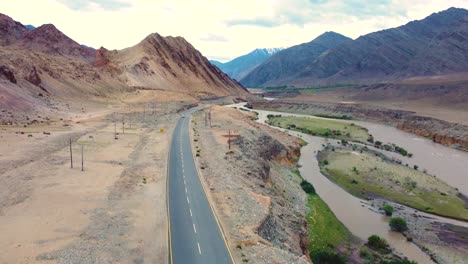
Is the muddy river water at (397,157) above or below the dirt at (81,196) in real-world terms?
below

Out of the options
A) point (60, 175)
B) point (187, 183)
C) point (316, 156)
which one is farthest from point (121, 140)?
point (316, 156)

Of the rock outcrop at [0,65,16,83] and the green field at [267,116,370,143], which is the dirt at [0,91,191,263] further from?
the green field at [267,116,370,143]

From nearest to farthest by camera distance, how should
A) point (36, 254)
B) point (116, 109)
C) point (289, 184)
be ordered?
point (36, 254)
point (289, 184)
point (116, 109)

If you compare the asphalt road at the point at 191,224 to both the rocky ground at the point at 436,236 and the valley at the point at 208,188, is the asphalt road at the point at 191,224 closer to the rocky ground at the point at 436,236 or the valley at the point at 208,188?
the valley at the point at 208,188

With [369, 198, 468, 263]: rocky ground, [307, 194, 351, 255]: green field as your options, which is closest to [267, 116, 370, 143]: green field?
[369, 198, 468, 263]: rocky ground

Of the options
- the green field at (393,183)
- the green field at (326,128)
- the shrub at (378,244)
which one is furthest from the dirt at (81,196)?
the green field at (326,128)

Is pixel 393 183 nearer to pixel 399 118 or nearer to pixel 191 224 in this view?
pixel 191 224

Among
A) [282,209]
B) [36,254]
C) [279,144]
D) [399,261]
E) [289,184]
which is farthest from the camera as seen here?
[279,144]

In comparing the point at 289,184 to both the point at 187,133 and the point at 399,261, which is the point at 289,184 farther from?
the point at 187,133
